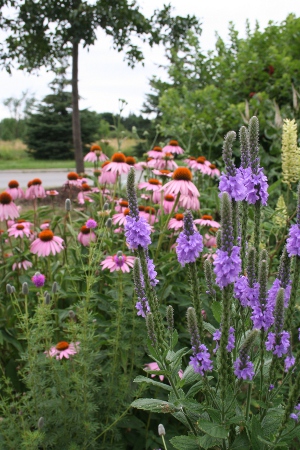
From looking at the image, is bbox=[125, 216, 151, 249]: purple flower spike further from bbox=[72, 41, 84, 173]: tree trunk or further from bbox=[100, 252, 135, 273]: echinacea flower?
bbox=[72, 41, 84, 173]: tree trunk

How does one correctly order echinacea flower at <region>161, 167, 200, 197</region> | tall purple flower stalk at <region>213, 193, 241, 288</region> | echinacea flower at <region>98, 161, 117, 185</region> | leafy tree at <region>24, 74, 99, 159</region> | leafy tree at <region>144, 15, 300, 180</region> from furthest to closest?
leafy tree at <region>24, 74, 99, 159</region> → leafy tree at <region>144, 15, 300, 180</region> → echinacea flower at <region>98, 161, 117, 185</region> → echinacea flower at <region>161, 167, 200, 197</region> → tall purple flower stalk at <region>213, 193, 241, 288</region>

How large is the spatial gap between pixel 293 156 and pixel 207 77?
14.6 feet

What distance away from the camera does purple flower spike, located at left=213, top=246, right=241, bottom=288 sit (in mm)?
926

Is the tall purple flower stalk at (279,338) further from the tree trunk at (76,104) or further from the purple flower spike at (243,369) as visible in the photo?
the tree trunk at (76,104)

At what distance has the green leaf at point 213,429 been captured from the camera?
1.01 meters

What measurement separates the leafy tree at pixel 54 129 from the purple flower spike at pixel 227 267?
2346cm

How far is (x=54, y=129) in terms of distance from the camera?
23438mm

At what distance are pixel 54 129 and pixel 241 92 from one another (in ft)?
63.3

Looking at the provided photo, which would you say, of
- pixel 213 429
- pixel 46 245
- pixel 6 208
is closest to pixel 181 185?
pixel 46 245

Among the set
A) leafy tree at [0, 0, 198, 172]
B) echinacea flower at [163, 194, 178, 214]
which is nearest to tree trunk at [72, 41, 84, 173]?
leafy tree at [0, 0, 198, 172]

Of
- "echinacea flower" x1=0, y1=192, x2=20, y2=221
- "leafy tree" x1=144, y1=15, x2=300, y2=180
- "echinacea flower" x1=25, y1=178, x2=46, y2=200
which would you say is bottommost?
Answer: "echinacea flower" x1=0, y1=192, x2=20, y2=221

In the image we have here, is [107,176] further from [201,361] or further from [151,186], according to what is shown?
[201,361]

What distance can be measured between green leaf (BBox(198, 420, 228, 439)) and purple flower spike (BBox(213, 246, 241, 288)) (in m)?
0.36

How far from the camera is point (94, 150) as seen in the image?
4.24 meters
